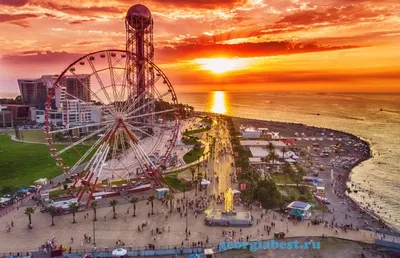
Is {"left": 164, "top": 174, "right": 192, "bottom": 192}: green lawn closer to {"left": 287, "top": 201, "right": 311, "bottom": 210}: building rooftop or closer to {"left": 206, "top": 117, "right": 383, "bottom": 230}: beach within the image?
{"left": 287, "top": 201, "right": 311, "bottom": 210}: building rooftop

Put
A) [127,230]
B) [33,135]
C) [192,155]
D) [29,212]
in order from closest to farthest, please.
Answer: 1. [29,212]
2. [127,230]
3. [192,155]
4. [33,135]

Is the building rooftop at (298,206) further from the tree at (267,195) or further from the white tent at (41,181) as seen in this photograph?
the white tent at (41,181)

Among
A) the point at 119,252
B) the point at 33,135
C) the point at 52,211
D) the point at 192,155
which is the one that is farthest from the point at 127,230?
the point at 33,135

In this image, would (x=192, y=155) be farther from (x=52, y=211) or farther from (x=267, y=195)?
(x=52, y=211)

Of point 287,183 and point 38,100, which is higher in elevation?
point 38,100

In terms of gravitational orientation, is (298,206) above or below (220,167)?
below

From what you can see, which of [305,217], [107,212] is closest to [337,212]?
[305,217]

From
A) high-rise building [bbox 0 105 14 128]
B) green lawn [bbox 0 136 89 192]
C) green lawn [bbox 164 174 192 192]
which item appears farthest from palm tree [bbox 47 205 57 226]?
high-rise building [bbox 0 105 14 128]

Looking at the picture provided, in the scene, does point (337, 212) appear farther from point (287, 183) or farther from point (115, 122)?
point (115, 122)
